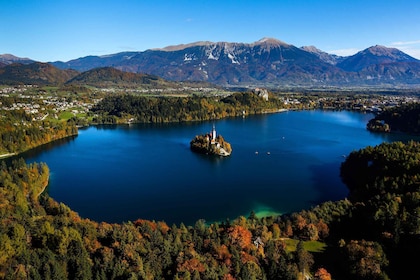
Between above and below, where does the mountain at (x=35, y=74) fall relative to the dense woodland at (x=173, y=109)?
above

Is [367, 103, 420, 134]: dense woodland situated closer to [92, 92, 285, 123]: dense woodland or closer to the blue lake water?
the blue lake water

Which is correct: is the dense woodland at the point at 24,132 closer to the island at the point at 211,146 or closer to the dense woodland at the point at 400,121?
the island at the point at 211,146

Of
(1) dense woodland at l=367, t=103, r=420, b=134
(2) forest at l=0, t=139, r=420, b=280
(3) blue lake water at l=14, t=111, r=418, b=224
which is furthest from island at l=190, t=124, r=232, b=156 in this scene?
(1) dense woodland at l=367, t=103, r=420, b=134

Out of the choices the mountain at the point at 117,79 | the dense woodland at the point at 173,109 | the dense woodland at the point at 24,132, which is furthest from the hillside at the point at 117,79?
the dense woodland at the point at 24,132

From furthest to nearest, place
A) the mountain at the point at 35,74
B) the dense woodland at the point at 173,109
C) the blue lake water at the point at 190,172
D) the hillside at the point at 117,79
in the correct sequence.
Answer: the hillside at the point at 117,79 → the mountain at the point at 35,74 → the dense woodland at the point at 173,109 → the blue lake water at the point at 190,172

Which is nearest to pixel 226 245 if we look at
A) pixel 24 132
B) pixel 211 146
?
pixel 211 146

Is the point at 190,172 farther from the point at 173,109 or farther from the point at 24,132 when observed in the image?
the point at 173,109
